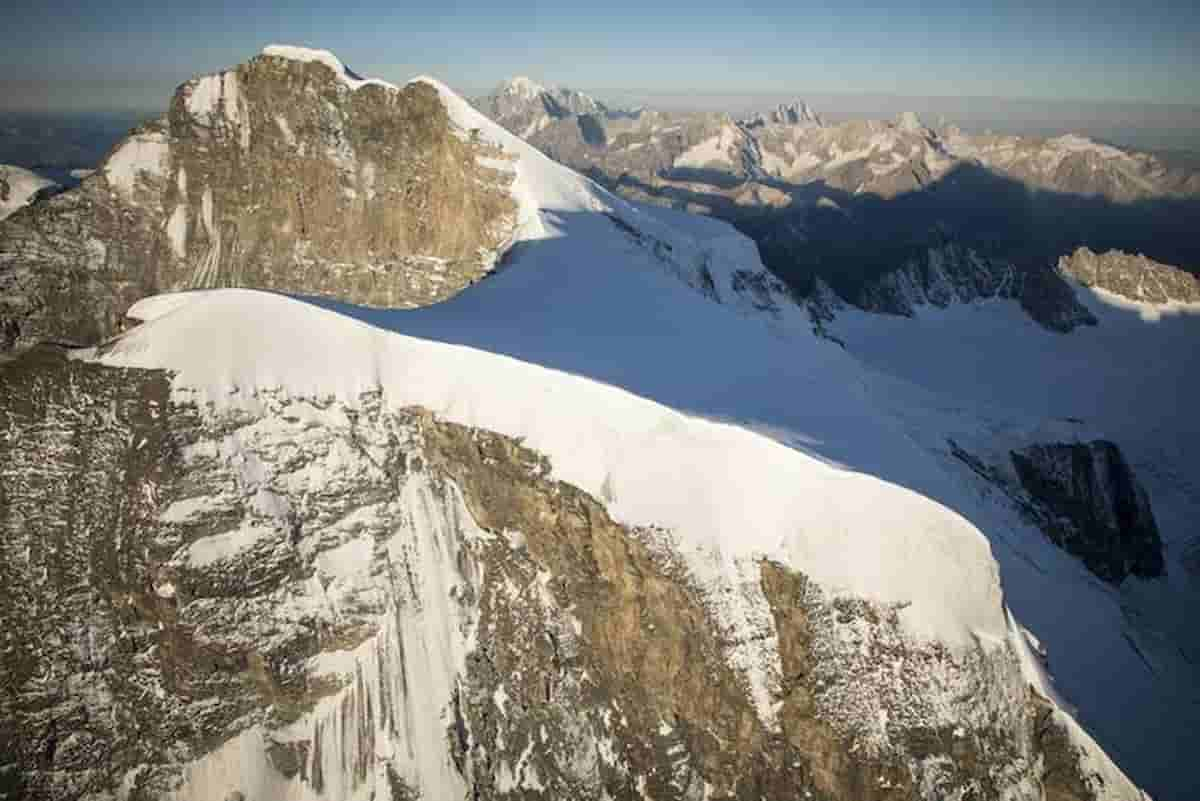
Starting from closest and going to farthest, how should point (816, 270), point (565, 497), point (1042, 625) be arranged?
1. point (565, 497)
2. point (1042, 625)
3. point (816, 270)

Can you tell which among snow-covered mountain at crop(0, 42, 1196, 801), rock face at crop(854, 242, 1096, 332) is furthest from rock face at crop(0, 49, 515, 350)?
rock face at crop(854, 242, 1096, 332)

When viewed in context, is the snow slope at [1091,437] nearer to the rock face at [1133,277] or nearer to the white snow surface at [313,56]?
the rock face at [1133,277]

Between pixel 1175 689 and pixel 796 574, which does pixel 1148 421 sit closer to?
pixel 1175 689

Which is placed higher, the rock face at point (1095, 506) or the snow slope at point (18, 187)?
the snow slope at point (18, 187)

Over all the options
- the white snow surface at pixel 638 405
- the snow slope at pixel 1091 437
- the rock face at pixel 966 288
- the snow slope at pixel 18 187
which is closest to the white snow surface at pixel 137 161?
the snow slope at pixel 18 187

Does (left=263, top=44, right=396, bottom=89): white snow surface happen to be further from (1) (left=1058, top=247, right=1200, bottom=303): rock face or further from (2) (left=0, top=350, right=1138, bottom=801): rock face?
(1) (left=1058, top=247, right=1200, bottom=303): rock face

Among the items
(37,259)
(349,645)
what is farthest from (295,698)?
(37,259)
